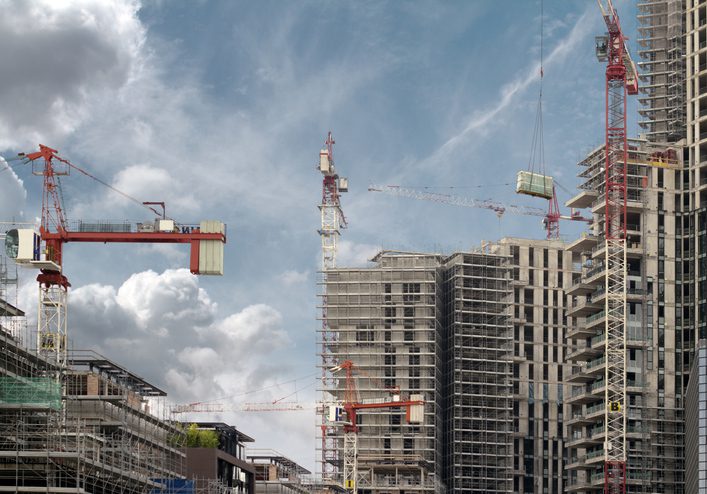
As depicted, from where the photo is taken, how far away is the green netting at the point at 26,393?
128887 millimetres

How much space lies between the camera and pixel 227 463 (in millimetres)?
197500

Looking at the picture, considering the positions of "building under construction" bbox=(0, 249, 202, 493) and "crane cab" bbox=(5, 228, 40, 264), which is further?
"crane cab" bbox=(5, 228, 40, 264)

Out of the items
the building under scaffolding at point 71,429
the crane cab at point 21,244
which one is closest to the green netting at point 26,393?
the building under scaffolding at point 71,429

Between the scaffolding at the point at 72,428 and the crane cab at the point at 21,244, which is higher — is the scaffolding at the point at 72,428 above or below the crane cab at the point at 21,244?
below

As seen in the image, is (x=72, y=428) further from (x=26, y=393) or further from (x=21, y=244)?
(x=21, y=244)

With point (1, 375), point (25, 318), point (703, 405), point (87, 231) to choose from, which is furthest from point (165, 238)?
point (703, 405)

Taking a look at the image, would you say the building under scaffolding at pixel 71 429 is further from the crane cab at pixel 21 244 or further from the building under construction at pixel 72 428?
the crane cab at pixel 21 244

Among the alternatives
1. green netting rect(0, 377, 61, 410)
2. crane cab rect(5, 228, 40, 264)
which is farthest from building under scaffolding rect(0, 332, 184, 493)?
crane cab rect(5, 228, 40, 264)

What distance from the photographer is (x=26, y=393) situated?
129500 millimetres

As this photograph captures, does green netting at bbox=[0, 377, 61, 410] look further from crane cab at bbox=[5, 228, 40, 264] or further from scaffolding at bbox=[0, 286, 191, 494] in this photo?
crane cab at bbox=[5, 228, 40, 264]

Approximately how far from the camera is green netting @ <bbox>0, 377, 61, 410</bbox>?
423ft

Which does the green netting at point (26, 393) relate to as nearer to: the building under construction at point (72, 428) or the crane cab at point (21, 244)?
the building under construction at point (72, 428)

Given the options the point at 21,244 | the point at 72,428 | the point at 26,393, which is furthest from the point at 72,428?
the point at 21,244

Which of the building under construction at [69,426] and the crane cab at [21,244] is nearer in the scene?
the building under construction at [69,426]
